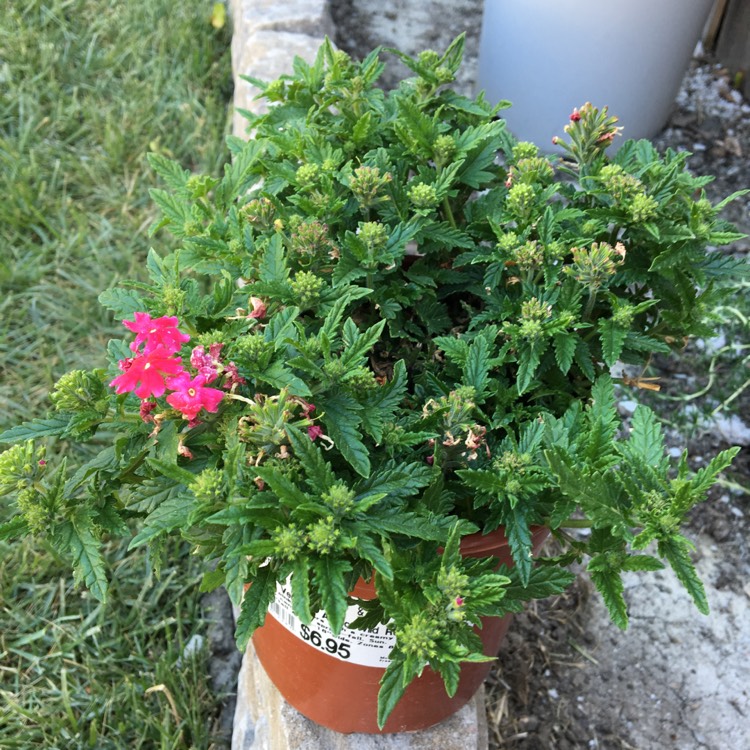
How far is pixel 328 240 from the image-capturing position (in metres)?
1.31

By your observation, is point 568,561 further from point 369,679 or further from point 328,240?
point 328,240

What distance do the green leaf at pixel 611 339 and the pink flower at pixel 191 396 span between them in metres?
0.61

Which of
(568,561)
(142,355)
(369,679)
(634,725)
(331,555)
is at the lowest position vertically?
(634,725)

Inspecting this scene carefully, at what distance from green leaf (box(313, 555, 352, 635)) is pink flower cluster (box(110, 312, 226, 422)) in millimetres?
250

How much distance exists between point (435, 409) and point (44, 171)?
244 cm

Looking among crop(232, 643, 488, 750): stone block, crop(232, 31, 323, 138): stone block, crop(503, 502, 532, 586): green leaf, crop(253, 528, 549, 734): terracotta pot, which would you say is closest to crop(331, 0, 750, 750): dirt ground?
crop(232, 643, 488, 750): stone block

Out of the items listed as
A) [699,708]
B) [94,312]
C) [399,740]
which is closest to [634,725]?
[699,708]

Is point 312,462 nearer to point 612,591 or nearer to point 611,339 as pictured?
point 612,591

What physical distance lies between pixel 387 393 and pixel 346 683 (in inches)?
23.3

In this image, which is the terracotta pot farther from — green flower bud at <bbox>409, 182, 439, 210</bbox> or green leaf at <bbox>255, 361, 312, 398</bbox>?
green flower bud at <bbox>409, 182, 439, 210</bbox>

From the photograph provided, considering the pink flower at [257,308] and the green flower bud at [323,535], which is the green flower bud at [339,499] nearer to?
the green flower bud at [323,535]

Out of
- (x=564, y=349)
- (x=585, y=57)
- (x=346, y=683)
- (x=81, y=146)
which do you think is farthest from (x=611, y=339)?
(x=81, y=146)

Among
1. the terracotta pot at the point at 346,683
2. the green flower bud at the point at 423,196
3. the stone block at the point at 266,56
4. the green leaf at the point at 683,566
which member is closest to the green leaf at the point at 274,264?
the green flower bud at the point at 423,196

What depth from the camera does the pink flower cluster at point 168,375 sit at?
1.04 metres
